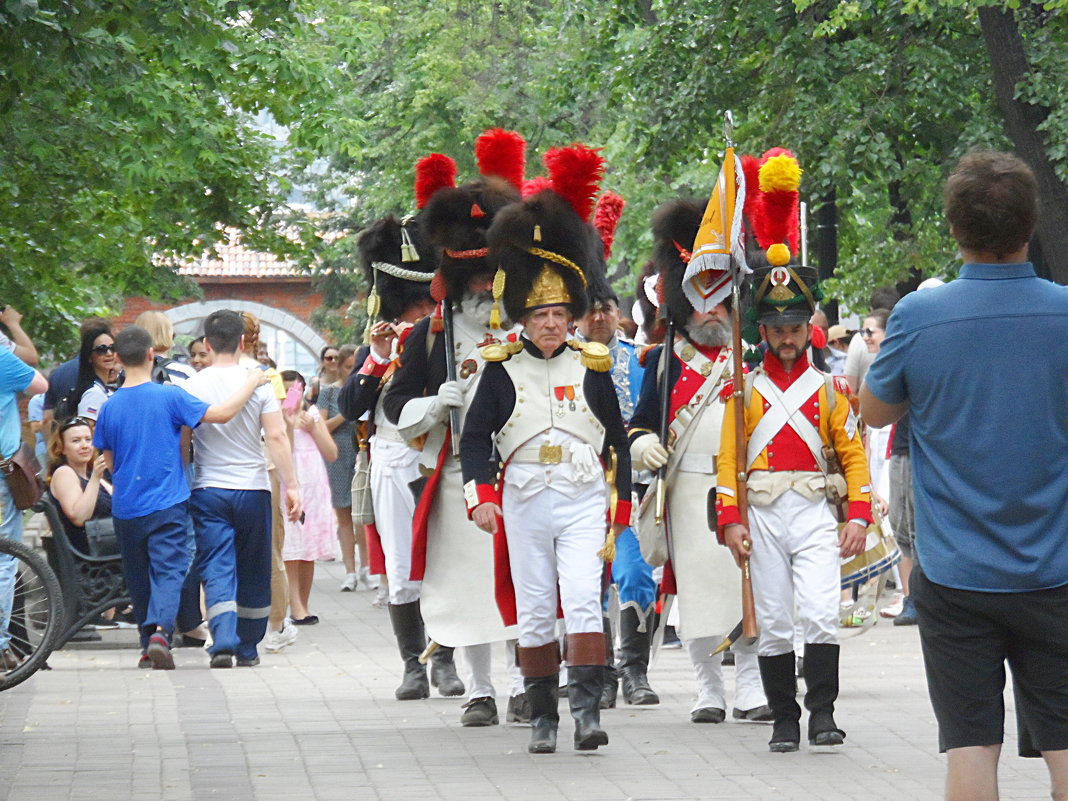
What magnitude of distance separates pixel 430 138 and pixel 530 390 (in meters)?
23.9

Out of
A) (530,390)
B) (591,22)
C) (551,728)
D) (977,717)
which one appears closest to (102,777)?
(551,728)

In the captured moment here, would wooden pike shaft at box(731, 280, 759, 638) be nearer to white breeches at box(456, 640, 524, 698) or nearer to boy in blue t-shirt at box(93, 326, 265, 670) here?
white breeches at box(456, 640, 524, 698)

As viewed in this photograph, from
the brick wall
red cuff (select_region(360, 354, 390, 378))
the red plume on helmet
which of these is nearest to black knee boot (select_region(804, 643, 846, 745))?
the red plume on helmet

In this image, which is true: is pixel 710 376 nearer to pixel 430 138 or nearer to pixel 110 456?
A: pixel 110 456

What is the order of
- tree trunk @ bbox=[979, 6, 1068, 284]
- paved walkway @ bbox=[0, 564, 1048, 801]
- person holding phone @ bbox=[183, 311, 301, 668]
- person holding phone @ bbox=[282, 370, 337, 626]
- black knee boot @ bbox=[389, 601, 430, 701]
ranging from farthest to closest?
tree trunk @ bbox=[979, 6, 1068, 284] → person holding phone @ bbox=[282, 370, 337, 626] → person holding phone @ bbox=[183, 311, 301, 668] → black knee boot @ bbox=[389, 601, 430, 701] → paved walkway @ bbox=[0, 564, 1048, 801]

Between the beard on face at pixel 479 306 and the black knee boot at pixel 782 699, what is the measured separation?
206 centimetres

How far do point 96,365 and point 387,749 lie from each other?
5.70 metres

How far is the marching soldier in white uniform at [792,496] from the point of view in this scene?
25.4 ft

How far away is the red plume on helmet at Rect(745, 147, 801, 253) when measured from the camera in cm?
821

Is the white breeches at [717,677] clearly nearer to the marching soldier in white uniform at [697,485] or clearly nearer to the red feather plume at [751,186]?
the marching soldier in white uniform at [697,485]

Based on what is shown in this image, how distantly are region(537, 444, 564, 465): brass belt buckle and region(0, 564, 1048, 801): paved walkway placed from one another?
46.6 inches

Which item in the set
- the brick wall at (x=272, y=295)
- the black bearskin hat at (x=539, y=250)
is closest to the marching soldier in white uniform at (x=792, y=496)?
the black bearskin hat at (x=539, y=250)

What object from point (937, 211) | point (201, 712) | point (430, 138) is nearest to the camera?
point (201, 712)

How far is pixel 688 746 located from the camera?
26.5 feet
